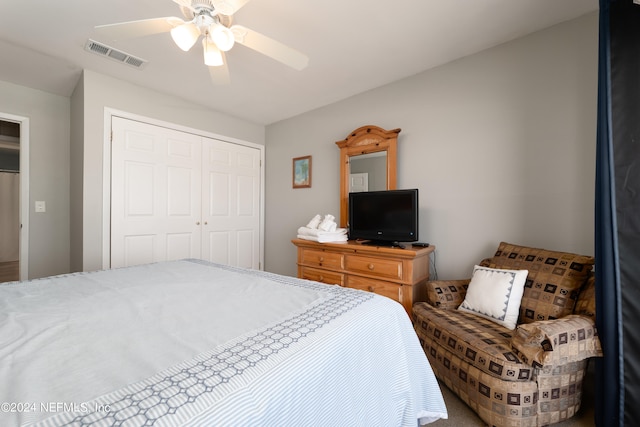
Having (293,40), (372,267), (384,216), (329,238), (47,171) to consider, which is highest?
(293,40)

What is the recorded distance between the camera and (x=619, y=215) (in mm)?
1334

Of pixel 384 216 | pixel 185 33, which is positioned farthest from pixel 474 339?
pixel 185 33

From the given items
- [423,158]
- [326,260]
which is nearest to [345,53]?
[423,158]

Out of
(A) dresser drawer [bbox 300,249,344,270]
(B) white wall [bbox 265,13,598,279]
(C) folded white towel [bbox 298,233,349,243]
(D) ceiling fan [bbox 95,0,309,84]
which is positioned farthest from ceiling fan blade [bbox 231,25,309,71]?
(A) dresser drawer [bbox 300,249,344,270]

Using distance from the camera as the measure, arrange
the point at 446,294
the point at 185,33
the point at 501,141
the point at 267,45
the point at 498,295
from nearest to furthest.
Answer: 1. the point at 185,33
2. the point at 267,45
3. the point at 498,295
4. the point at 446,294
5. the point at 501,141

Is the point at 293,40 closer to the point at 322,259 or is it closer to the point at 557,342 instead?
the point at 322,259

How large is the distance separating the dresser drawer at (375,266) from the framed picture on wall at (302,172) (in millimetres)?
1373

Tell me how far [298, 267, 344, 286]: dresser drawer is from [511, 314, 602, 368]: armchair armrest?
1467 mm

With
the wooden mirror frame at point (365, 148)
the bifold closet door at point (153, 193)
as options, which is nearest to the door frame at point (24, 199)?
the bifold closet door at point (153, 193)

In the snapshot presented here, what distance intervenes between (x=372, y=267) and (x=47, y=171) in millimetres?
3592

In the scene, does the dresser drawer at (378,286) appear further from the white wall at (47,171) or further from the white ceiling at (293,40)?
the white wall at (47,171)

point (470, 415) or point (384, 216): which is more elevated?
point (384, 216)

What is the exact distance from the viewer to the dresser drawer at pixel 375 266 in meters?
2.29

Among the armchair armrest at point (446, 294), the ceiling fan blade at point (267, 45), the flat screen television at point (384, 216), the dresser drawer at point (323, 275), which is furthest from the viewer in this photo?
the dresser drawer at point (323, 275)
